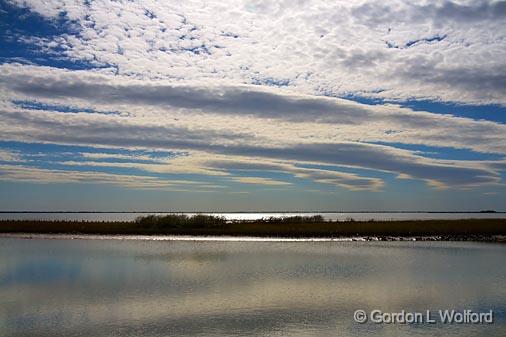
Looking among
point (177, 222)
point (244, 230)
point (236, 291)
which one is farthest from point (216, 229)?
point (236, 291)

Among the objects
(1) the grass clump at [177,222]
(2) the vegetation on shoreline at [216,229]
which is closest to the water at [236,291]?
(2) the vegetation on shoreline at [216,229]

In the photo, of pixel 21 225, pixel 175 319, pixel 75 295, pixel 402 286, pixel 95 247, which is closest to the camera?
pixel 175 319

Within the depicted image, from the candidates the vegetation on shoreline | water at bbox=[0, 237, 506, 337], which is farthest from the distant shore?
water at bbox=[0, 237, 506, 337]

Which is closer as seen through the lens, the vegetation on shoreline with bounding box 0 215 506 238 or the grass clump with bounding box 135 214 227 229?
the vegetation on shoreline with bounding box 0 215 506 238

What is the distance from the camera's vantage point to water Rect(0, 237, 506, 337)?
54.4 ft

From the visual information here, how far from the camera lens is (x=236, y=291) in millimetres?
22766

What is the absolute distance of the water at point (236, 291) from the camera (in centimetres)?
1658

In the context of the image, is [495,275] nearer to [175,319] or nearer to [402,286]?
[402,286]

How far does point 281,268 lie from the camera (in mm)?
30609

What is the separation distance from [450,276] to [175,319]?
17598mm

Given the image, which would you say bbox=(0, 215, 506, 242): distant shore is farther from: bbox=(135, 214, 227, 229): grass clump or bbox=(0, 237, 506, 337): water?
bbox=(0, 237, 506, 337): water

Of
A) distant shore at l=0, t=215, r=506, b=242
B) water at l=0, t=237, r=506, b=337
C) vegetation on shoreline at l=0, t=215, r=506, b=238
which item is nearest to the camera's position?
water at l=0, t=237, r=506, b=337

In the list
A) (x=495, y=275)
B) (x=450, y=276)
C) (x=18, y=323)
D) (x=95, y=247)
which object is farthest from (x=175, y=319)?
(x=95, y=247)

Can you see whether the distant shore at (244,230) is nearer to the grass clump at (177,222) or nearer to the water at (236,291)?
the grass clump at (177,222)
